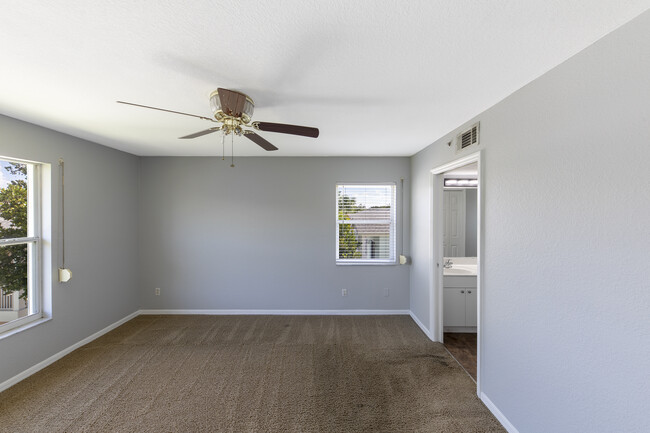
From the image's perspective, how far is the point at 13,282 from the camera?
2.61 meters

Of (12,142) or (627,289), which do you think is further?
(12,142)

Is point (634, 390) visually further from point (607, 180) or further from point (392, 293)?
point (392, 293)

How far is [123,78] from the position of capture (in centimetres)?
170

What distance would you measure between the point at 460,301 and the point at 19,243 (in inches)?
197

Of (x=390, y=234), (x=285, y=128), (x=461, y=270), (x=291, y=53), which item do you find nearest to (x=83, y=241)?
(x=285, y=128)

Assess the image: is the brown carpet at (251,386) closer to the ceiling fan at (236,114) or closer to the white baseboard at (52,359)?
the white baseboard at (52,359)

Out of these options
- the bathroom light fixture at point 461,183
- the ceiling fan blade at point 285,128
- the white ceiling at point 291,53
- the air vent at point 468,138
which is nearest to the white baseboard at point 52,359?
the white ceiling at point 291,53

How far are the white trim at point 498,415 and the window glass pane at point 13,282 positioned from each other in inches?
175

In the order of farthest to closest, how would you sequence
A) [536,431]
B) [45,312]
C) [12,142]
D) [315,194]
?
[315,194] → [45,312] → [12,142] → [536,431]

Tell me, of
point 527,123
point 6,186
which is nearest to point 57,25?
point 6,186

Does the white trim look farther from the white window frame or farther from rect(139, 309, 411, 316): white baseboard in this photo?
the white window frame

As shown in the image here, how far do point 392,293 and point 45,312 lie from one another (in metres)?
4.30

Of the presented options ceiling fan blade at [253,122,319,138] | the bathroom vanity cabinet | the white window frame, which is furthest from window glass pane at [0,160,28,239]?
the bathroom vanity cabinet

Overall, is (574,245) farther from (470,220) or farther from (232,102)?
(470,220)
